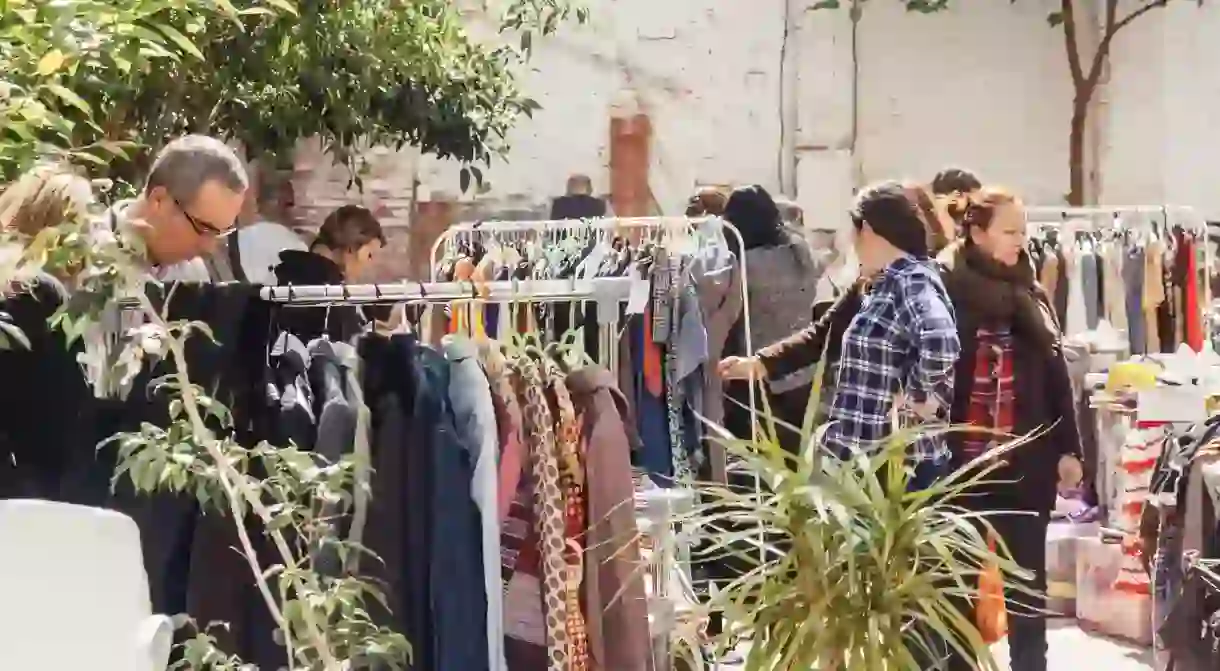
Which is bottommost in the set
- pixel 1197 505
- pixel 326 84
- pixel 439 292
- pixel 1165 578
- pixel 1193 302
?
pixel 1165 578

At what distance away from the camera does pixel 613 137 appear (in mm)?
6492

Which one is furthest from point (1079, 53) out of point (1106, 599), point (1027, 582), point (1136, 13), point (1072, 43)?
point (1027, 582)

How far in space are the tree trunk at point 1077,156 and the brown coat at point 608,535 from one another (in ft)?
15.4

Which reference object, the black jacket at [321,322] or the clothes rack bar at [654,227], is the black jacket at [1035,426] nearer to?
Answer: the clothes rack bar at [654,227]

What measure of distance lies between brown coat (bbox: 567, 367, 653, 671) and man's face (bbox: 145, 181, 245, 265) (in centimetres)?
65

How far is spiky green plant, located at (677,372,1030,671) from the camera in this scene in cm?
170

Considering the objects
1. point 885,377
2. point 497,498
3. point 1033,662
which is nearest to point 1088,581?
point 1033,662

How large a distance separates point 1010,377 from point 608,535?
4.44 ft

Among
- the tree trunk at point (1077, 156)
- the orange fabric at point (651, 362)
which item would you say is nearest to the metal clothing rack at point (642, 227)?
the orange fabric at point (651, 362)

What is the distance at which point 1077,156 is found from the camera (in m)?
6.59

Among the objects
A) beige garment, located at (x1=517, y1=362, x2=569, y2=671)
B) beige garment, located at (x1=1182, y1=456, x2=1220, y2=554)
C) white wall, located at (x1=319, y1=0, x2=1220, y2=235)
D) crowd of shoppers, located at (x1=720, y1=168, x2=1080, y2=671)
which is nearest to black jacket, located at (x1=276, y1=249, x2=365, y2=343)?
beige garment, located at (x1=517, y1=362, x2=569, y2=671)

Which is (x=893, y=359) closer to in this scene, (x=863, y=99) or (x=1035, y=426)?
Answer: (x=1035, y=426)

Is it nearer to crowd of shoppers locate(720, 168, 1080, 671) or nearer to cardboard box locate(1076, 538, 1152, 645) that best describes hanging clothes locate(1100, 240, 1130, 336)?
cardboard box locate(1076, 538, 1152, 645)

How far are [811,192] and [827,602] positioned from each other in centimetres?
499
